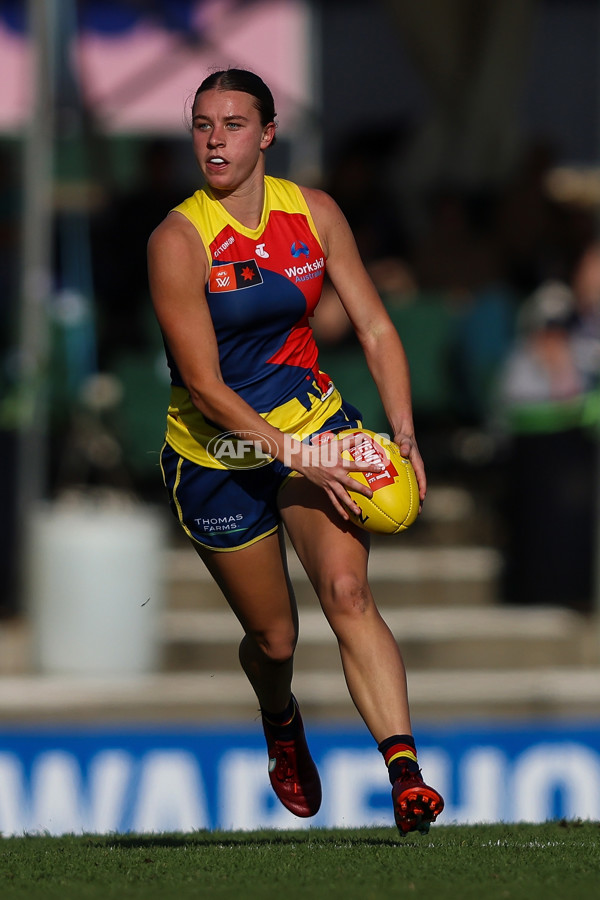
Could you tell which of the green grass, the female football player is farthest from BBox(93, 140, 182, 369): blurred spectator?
the female football player

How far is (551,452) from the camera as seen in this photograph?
10.1 metres

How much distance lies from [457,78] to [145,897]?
837 centimetres

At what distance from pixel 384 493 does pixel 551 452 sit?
5192 mm

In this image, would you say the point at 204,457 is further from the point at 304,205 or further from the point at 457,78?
the point at 457,78

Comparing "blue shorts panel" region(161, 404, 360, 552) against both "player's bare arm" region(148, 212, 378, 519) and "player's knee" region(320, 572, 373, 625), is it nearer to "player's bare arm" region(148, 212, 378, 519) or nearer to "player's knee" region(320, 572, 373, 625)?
"player's bare arm" region(148, 212, 378, 519)

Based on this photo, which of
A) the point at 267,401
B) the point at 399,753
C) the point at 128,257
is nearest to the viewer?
the point at 399,753

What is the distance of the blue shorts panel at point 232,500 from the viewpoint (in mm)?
5406

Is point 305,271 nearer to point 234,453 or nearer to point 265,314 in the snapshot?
point 265,314

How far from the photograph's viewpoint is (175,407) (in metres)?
5.48

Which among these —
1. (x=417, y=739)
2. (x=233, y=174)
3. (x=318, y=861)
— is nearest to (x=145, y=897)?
(x=318, y=861)

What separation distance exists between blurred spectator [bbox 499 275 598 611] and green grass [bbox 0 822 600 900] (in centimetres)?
399

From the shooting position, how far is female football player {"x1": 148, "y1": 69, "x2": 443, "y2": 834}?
16.6 feet

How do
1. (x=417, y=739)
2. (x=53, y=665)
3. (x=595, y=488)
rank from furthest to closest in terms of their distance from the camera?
(x=595, y=488) → (x=53, y=665) → (x=417, y=739)

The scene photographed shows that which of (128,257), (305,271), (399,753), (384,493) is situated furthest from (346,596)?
(128,257)
